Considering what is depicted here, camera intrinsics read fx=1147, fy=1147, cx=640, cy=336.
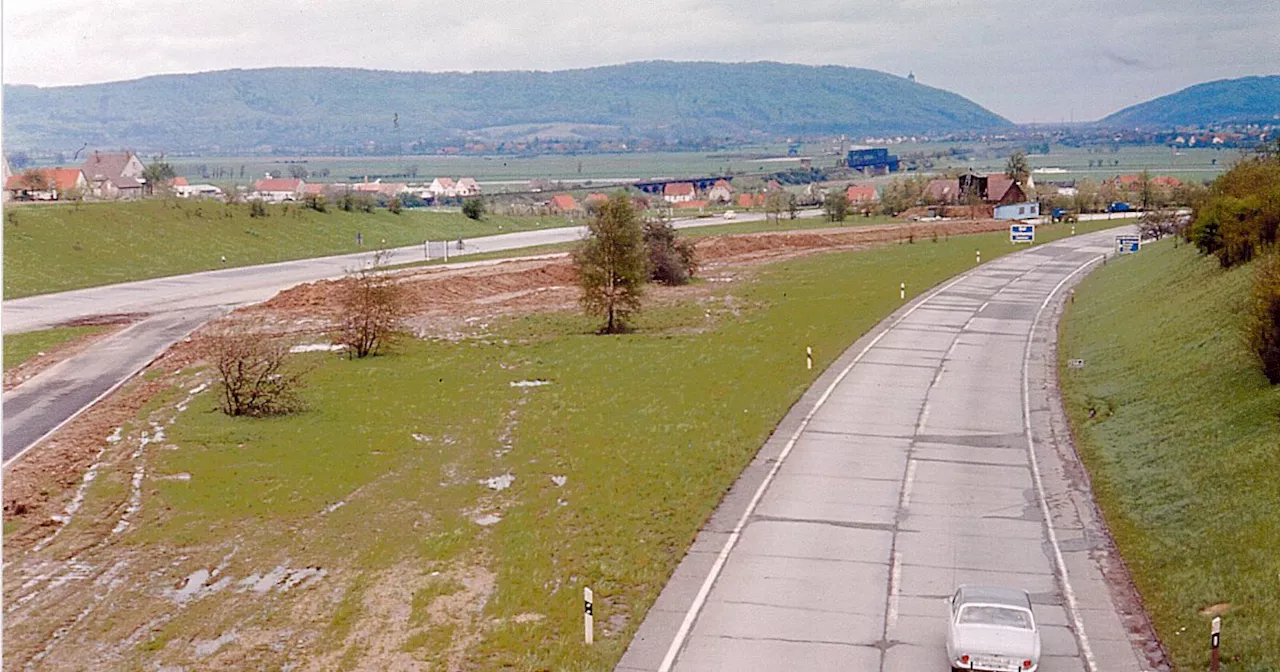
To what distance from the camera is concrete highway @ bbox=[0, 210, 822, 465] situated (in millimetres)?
36750

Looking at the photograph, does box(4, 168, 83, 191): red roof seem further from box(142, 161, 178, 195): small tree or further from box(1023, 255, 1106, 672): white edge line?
box(1023, 255, 1106, 672): white edge line

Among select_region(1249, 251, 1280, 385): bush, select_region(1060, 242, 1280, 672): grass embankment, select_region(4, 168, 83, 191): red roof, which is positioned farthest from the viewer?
select_region(4, 168, 83, 191): red roof

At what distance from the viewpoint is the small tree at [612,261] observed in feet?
175

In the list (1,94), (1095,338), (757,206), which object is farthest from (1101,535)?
(757,206)

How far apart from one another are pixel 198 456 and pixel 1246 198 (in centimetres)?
4685

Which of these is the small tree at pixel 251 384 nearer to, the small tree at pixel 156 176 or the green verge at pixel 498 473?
the green verge at pixel 498 473

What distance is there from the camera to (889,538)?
80.8 feet

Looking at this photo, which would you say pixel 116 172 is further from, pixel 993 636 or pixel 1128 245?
pixel 993 636

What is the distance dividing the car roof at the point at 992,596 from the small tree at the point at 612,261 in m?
36.0

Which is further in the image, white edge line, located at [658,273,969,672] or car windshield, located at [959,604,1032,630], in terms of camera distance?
white edge line, located at [658,273,969,672]

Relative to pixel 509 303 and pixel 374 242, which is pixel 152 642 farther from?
pixel 374 242

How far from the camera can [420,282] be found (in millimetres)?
73688

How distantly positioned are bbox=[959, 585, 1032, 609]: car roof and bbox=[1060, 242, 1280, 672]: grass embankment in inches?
101

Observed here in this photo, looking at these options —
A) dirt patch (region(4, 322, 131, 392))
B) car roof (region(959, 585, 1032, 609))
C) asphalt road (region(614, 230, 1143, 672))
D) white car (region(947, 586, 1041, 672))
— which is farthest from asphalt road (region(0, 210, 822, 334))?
white car (region(947, 586, 1041, 672))
